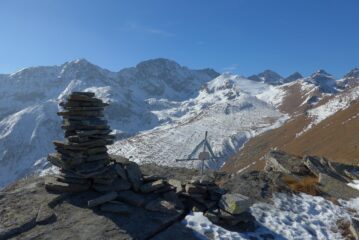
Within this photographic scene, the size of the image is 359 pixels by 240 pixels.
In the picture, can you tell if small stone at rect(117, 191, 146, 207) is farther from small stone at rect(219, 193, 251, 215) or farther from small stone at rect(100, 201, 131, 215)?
small stone at rect(219, 193, 251, 215)

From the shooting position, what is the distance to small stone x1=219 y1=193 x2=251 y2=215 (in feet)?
58.7

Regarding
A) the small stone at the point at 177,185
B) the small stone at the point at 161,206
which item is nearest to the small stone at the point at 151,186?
the small stone at the point at 161,206

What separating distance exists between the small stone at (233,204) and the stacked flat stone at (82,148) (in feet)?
Answer: 16.3

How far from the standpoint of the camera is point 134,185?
60.7 feet

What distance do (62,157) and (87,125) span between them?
5.90 ft

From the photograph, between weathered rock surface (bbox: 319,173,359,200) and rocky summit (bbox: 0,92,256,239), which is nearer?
rocky summit (bbox: 0,92,256,239)

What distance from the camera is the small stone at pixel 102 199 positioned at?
16884 millimetres

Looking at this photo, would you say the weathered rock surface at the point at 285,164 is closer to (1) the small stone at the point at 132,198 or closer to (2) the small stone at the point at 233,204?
(2) the small stone at the point at 233,204

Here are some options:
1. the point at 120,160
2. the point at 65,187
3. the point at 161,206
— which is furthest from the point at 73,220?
the point at 120,160

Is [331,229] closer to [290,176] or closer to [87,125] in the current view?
[290,176]

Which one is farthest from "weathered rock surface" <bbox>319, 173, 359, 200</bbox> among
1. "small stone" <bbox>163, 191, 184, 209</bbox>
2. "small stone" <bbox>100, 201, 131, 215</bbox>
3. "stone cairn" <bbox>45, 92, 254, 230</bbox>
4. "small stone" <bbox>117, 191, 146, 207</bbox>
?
"small stone" <bbox>100, 201, 131, 215</bbox>

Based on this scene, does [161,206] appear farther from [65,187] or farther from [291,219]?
[291,219]

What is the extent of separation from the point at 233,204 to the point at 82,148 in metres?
6.96

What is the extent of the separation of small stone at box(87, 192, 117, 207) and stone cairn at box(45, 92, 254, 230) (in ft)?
0.14
